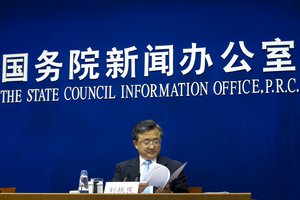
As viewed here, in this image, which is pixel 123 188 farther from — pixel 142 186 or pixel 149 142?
pixel 149 142

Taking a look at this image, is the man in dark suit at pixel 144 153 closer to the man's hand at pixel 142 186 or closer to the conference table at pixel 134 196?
the man's hand at pixel 142 186

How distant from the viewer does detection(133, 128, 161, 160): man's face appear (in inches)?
150

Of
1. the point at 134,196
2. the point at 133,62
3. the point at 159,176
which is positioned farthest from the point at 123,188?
the point at 133,62

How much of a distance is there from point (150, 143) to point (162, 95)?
701mm

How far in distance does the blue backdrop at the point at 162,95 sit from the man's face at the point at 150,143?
20.3 inches

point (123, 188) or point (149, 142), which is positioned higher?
point (149, 142)

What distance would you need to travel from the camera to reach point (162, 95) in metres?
4.42

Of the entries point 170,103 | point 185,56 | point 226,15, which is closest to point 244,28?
point 226,15

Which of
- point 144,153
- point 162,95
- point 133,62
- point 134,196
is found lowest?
point 134,196

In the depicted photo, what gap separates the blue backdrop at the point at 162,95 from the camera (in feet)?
13.8

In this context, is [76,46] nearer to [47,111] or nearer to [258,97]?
[47,111]

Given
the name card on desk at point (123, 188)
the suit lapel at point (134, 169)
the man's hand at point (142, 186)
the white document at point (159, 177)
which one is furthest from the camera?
the suit lapel at point (134, 169)

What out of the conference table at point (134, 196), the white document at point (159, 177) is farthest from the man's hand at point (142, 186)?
the conference table at point (134, 196)

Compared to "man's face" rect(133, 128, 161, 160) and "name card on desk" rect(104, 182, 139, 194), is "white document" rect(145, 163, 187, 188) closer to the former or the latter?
"name card on desk" rect(104, 182, 139, 194)
